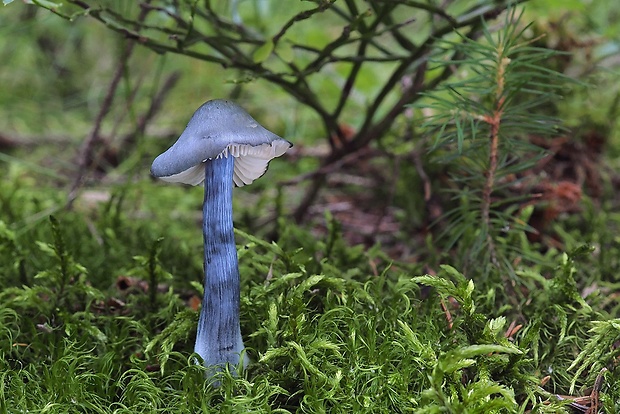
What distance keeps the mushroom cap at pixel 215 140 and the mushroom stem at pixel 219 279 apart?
0.08 metres

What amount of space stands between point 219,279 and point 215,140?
362 millimetres

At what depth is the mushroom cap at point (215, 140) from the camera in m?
1.22

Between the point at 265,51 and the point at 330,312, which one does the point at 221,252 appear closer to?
the point at 330,312

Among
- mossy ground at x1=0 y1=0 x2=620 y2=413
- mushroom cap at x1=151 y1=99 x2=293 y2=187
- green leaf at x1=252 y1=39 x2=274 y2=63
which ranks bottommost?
mossy ground at x1=0 y1=0 x2=620 y2=413

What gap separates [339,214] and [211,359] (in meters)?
1.44

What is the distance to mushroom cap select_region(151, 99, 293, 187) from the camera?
1220 mm

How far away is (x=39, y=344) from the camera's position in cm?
145

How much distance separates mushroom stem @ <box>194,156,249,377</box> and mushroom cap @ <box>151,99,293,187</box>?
80mm

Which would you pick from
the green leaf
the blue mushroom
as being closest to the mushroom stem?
the blue mushroom

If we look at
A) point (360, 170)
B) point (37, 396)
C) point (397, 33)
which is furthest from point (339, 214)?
point (37, 396)

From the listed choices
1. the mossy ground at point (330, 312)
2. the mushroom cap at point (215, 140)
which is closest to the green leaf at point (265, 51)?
the mushroom cap at point (215, 140)

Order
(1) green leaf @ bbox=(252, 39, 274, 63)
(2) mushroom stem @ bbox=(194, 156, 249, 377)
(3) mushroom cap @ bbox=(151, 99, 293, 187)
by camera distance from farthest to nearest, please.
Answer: (1) green leaf @ bbox=(252, 39, 274, 63) → (2) mushroom stem @ bbox=(194, 156, 249, 377) → (3) mushroom cap @ bbox=(151, 99, 293, 187)

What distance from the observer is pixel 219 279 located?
1379mm

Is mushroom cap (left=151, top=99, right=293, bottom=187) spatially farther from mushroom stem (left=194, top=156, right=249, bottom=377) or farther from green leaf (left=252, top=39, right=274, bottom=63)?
green leaf (left=252, top=39, right=274, bottom=63)
